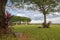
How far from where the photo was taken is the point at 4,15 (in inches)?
456

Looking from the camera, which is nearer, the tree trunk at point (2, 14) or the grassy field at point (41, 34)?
the grassy field at point (41, 34)

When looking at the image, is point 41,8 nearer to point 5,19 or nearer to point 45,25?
point 45,25

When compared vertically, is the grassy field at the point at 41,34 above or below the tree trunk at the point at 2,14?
below

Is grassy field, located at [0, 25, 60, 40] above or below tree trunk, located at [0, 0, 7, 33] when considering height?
below

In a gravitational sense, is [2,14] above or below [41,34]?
above

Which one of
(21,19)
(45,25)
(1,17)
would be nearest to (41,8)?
(45,25)

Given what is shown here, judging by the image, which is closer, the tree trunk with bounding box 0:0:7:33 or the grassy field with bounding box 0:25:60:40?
the grassy field with bounding box 0:25:60:40

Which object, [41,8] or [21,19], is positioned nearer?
[41,8]

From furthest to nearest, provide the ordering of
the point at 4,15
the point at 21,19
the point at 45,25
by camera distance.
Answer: the point at 21,19 → the point at 45,25 → the point at 4,15

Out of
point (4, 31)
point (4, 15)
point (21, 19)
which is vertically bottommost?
point (21, 19)

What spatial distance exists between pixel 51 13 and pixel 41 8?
10.7ft

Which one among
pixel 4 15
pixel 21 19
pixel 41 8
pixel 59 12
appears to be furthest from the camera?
pixel 21 19

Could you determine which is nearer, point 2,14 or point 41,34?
point 2,14

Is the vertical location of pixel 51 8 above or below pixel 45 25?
above
